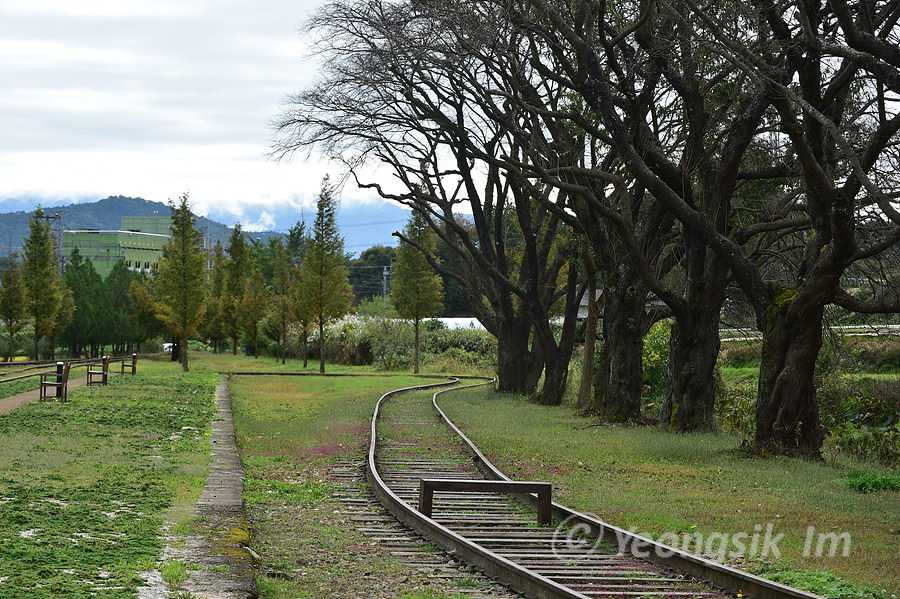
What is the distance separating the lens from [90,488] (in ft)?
33.9

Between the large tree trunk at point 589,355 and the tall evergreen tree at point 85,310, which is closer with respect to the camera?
the large tree trunk at point 589,355

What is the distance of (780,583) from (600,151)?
59.8ft

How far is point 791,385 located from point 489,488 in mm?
6044

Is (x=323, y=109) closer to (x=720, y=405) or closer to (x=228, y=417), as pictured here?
(x=228, y=417)

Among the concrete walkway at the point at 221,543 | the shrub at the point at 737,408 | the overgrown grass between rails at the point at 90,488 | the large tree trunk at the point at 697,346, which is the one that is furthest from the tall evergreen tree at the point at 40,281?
the concrete walkway at the point at 221,543

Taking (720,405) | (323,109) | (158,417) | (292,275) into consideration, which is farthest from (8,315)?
(720,405)

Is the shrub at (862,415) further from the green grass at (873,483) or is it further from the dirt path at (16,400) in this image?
the dirt path at (16,400)

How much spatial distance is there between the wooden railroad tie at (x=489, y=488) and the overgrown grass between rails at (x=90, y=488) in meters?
2.55

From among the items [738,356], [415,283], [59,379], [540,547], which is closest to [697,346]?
[540,547]

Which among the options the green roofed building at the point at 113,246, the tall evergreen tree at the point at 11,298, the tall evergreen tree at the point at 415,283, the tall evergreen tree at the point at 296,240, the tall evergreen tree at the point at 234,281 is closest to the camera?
the tall evergreen tree at the point at 415,283

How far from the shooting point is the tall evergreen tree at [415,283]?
4747 cm

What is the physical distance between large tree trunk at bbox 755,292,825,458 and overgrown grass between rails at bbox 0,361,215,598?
8.41 metres

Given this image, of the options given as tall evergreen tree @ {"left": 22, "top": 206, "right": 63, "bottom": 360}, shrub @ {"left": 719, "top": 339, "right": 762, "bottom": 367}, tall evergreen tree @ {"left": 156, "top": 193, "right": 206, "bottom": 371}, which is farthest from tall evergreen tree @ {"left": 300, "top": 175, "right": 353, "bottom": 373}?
shrub @ {"left": 719, "top": 339, "right": 762, "bottom": 367}

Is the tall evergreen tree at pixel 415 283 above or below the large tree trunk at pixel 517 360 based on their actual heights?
above
